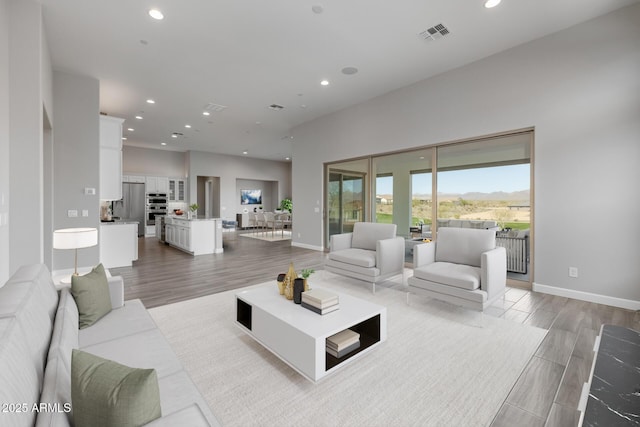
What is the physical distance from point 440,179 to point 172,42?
15.5 feet

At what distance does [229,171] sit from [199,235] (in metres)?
6.30

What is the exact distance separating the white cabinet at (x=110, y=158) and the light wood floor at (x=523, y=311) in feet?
5.03

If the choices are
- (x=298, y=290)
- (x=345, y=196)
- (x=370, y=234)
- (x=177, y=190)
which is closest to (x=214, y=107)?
(x=345, y=196)

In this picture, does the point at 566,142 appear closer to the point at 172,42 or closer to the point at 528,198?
the point at 528,198

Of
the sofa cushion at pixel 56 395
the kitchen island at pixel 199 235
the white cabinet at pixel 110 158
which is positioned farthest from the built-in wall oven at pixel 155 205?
the sofa cushion at pixel 56 395

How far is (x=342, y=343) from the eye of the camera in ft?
6.88

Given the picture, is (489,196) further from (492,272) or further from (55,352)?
(55,352)

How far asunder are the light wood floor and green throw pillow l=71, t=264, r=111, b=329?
1.47 m

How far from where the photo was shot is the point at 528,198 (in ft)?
13.8

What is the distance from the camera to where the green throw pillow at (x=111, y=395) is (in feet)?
2.66

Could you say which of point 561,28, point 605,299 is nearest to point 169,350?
point 605,299

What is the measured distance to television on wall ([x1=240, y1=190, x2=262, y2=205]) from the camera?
13711mm

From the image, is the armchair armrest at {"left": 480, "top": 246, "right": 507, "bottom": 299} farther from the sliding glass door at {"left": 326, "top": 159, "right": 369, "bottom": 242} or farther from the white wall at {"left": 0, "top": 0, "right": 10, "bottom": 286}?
the white wall at {"left": 0, "top": 0, "right": 10, "bottom": 286}

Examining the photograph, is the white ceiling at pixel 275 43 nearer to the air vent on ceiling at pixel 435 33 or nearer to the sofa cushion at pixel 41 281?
the air vent on ceiling at pixel 435 33
